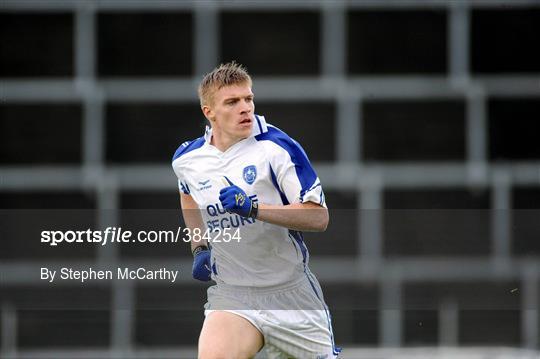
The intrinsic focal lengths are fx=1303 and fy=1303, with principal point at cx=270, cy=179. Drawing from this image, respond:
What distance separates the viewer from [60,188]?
574cm

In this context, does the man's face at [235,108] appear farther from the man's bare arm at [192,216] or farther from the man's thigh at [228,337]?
the man's thigh at [228,337]

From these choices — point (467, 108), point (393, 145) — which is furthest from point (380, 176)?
point (467, 108)

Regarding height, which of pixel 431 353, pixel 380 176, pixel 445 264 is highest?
pixel 380 176

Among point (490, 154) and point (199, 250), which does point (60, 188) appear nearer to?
point (199, 250)

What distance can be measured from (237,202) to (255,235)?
28cm

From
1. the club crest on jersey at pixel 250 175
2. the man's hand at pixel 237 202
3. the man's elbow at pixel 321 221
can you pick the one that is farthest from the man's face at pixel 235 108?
the man's elbow at pixel 321 221

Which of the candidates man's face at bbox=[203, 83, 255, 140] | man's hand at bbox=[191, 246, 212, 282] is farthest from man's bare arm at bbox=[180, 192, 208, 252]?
man's face at bbox=[203, 83, 255, 140]

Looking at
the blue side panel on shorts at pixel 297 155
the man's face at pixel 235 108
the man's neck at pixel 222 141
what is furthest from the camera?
the man's neck at pixel 222 141

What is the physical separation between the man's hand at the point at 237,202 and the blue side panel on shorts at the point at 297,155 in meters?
0.20

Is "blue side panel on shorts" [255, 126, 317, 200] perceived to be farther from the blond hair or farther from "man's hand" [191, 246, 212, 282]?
"man's hand" [191, 246, 212, 282]

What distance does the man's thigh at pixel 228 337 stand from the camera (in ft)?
14.2

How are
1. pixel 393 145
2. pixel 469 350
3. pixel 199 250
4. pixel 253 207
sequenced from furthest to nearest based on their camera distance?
pixel 469 350
pixel 393 145
pixel 199 250
pixel 253 207

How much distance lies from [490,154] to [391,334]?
0.95 metres

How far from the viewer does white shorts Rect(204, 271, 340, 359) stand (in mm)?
4473
